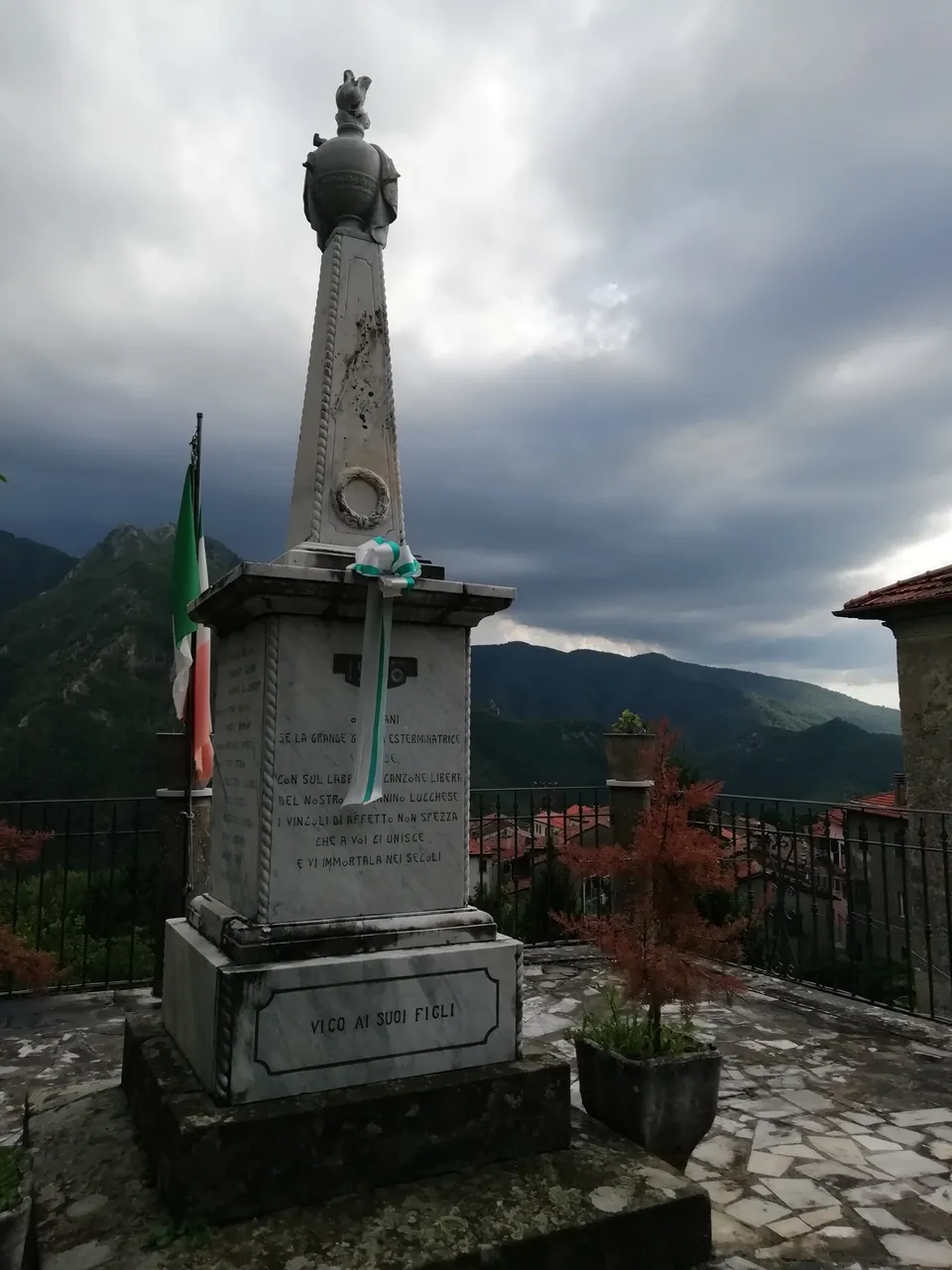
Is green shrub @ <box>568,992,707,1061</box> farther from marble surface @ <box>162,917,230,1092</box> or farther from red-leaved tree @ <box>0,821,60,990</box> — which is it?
red-leaved tree @ <box>0,821,60,990</box>

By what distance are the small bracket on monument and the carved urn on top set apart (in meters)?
2.25

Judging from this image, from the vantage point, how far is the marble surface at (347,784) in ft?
10.9

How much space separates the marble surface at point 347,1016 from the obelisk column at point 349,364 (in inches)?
72.4

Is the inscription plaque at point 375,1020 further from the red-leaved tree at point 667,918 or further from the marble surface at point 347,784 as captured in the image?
the red-leaved tree at point 667,918

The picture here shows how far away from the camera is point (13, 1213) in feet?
7.29

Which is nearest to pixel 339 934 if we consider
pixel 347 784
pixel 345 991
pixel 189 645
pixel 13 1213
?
pixel 345 991

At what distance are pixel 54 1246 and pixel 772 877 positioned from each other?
661 cm

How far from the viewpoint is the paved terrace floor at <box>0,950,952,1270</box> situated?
315 centimetres

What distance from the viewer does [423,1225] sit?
2.70m

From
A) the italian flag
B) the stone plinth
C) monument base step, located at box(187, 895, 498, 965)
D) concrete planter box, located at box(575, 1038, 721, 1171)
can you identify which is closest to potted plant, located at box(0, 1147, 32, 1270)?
monument base step, located at box(187, 895, 498, 965)

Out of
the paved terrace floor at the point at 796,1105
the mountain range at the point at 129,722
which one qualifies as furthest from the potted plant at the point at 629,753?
the mountain range at the point at 129,722

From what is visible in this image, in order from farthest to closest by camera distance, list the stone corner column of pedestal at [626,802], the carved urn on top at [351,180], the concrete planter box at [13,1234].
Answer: the stone corner column of pedestal at [626,802], the carved urn on top at [351,180], the concrete planter box at [13,1234]

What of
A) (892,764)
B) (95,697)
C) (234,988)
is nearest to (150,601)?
(95,697)

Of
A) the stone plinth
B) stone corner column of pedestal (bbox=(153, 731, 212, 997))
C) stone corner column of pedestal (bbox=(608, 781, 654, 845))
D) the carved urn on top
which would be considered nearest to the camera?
the stone plinth
